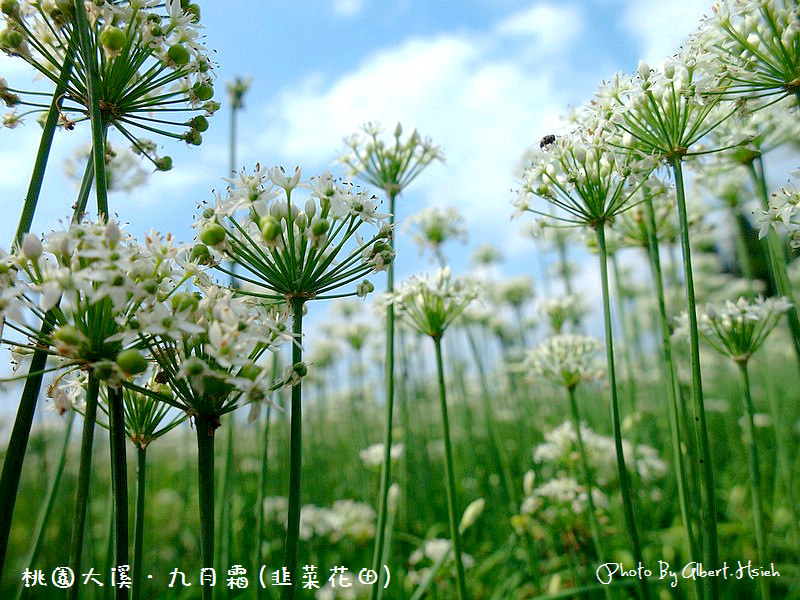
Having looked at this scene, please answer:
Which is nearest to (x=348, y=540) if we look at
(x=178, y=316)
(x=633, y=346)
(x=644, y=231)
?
(x=644, y=231)

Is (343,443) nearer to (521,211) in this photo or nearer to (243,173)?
(521,211)

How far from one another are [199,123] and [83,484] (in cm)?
131

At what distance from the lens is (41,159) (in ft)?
6.05

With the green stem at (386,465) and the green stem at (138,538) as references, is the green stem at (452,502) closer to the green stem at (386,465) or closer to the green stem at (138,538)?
the green stem at (386,465)

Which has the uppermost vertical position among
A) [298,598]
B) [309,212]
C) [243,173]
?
[243,173]

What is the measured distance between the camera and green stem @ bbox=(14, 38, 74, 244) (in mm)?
1797

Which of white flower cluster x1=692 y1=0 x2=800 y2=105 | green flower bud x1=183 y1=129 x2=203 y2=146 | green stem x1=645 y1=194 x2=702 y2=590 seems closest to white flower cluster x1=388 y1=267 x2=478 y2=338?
green stem x1=645 y1=194 x2=702 y2=590

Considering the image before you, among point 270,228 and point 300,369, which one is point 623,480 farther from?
point 270,228

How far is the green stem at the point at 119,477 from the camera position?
1.59 metres

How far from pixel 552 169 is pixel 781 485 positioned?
496 cm

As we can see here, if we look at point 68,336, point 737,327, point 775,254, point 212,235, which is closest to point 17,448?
point 68,336

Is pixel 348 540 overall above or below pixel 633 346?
below

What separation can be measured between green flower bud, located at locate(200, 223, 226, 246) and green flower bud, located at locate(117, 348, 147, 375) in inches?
17.0

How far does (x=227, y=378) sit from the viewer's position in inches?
60.2
